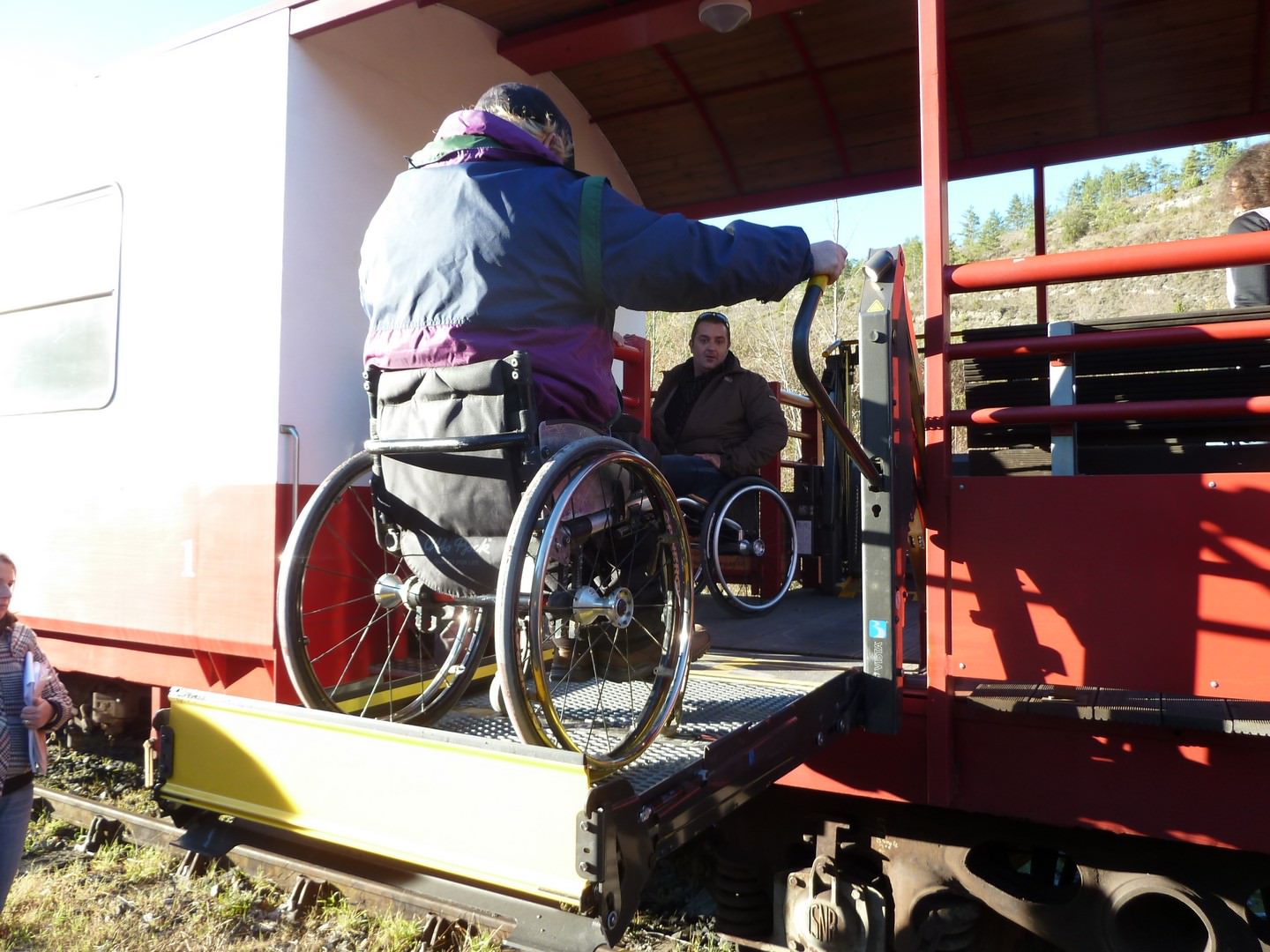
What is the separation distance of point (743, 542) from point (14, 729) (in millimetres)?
3174

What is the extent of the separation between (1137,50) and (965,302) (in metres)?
48.6

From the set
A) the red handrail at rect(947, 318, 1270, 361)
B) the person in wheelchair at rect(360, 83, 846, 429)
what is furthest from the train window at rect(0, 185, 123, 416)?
the red handrail at rect(947, 318, 1270, 361)

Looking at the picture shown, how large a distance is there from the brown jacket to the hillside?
21.9 meters

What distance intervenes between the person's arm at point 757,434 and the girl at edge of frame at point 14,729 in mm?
3167

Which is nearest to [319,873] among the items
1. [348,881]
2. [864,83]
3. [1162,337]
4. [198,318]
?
[348,881]

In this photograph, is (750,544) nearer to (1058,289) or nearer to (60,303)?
(60,303)

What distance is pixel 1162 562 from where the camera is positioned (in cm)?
249

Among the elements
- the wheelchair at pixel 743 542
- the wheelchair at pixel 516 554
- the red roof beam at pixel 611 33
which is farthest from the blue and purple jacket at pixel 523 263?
the wheelchair at pixel 743 542

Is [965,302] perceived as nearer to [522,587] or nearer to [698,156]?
[698,156]

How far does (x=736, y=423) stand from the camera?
213 inches

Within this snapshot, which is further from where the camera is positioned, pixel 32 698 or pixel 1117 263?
pixel 32 698

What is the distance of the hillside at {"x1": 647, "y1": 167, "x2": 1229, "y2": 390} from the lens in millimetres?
32125

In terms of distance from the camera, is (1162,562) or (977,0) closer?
(1162,562)

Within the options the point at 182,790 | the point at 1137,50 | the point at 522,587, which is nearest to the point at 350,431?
the point at 182,790
